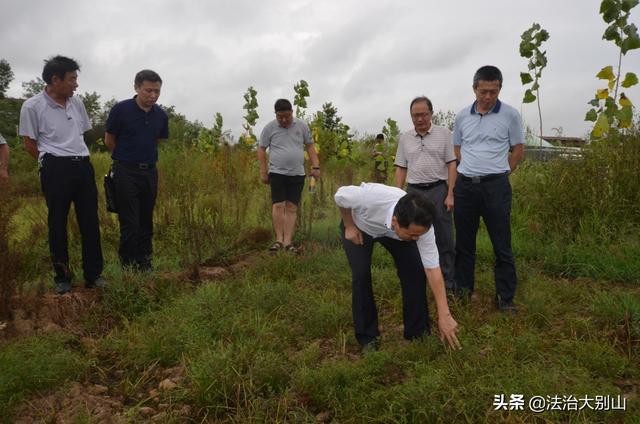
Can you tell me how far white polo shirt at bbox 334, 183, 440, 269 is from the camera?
2.81m

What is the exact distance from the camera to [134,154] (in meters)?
4.44

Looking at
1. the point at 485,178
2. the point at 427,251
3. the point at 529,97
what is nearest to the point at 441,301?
the point at 427,251

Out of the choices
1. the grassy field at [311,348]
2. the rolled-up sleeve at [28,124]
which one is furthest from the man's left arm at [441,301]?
the rolled-up sleeve at [28,124]

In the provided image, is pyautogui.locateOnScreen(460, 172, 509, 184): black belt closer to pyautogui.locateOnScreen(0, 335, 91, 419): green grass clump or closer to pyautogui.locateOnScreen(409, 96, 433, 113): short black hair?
pyautogui.locateOnScreen(409, 96, 433, 113): short black hair

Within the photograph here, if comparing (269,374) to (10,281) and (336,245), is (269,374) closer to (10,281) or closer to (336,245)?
(10,281)

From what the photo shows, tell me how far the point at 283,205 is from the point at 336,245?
0.75 metres

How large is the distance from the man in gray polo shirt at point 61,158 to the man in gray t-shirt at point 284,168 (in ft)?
6.12

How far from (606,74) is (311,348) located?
4879mm

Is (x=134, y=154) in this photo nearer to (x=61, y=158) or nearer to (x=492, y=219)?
(x=61, y=158)

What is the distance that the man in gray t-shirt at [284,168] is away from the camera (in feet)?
17.7

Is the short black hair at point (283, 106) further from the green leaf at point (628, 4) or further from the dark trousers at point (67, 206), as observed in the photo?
the green leaf at point (628, 4)

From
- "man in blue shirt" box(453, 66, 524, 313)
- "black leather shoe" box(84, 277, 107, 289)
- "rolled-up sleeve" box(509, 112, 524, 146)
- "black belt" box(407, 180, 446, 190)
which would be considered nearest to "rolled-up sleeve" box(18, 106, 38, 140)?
"black leather shoe" box(84, 277, 107, 289)

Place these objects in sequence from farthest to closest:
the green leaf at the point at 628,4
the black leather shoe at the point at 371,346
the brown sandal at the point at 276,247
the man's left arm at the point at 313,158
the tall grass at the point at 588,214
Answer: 1. the man's left arm at the point at 313,158
2. the green leaf at the point at 628,4
3. the brown sandal at the point at 276,247
4. the tall grass at the point at 588,214
5. the black leather shoe at the point at 371,346

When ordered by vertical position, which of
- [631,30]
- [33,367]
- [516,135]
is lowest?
[33,367]
